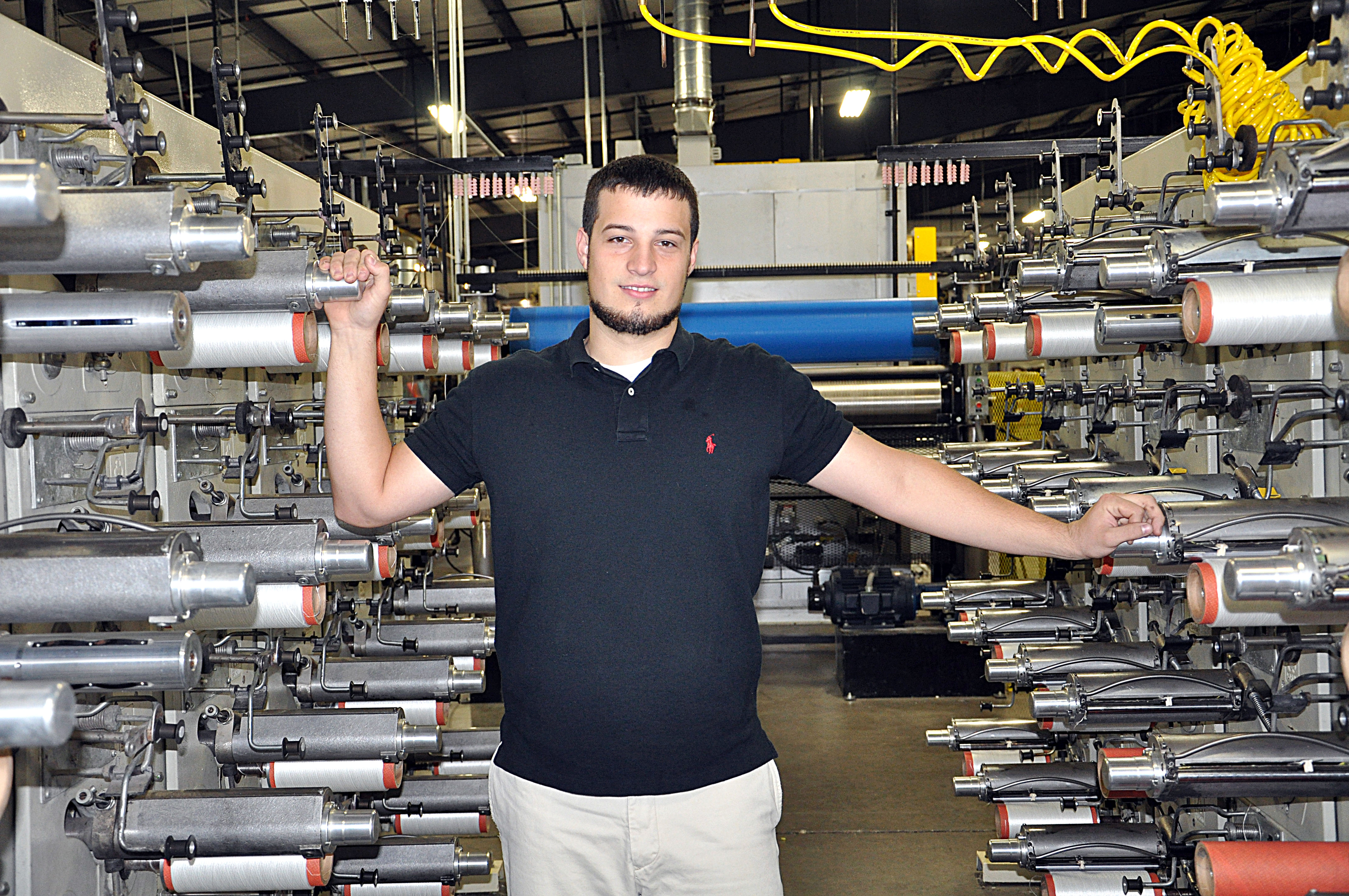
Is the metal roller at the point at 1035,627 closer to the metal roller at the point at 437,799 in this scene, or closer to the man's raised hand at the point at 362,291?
the metal roller at the point at 437,799

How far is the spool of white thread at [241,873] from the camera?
2135 mm

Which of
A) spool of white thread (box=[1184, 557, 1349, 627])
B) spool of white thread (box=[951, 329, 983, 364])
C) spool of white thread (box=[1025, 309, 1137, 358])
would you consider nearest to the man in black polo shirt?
spool of white thread (box=[1184, 557, 1349, 627])

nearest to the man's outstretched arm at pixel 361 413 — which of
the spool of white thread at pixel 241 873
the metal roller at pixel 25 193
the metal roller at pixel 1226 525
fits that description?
the metal roller at pixel 25 193

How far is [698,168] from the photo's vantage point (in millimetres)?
5273

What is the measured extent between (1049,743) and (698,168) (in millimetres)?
3141

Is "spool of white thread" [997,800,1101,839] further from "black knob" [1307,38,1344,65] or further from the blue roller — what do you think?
"black knob" [1307,38,1344,65]

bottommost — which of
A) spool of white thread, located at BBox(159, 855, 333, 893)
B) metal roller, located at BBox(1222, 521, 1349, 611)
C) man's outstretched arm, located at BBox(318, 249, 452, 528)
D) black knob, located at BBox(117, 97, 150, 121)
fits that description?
spool of white thread, located at BBox(159, 855, 333, 893)

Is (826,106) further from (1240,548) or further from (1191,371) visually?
(1240,548)

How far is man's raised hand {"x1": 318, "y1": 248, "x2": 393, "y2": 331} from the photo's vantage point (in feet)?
5.44

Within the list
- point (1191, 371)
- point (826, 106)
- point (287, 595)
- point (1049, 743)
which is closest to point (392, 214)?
point (287, 595)

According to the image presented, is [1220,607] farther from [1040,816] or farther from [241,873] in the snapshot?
[241,873]

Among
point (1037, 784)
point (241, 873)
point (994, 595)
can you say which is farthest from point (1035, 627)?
point (241, 873)

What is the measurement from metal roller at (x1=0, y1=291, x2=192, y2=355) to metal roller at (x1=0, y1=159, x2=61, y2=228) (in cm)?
44

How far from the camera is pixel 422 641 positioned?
3.24 meters
